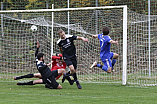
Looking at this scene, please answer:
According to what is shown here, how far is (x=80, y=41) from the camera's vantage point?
47.7 feet

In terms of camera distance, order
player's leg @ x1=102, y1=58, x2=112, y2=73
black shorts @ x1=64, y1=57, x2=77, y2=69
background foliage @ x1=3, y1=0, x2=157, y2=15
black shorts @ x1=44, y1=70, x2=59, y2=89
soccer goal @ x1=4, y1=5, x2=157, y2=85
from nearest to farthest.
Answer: black shorts @ x1=44, y1=70, x2=59, y2=89 < black shorts @ x1=64, y1=57, x2=77, y2=69 < player's leg @ x1=102, y1=58, x2=112, y2=73 < soccer goal @ x1=4, y1=5, x2=157, y2=85 < background foliage @ x1=3, y1=0, x2=157, y2=15

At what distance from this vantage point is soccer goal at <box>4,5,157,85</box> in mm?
12555

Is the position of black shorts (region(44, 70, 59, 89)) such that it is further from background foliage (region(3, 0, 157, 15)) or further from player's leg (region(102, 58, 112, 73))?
background foliage (region(3, 0, 157, 15))

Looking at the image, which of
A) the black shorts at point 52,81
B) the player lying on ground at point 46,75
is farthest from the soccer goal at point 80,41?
the black shorts at point 52,81

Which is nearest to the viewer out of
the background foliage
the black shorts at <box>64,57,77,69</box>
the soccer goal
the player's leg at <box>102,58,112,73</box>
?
the black shorts at <box>64,57,77,69</box>

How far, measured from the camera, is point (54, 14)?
14227mm

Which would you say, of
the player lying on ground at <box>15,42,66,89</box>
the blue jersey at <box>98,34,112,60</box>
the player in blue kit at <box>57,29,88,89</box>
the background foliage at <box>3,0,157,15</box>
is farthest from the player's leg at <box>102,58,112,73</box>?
the background foliage at <box>3,0,157,15</box>

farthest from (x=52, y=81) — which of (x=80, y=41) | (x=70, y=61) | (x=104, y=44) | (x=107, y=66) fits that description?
(x=80, y=41)

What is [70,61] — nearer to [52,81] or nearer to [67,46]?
[67,46]

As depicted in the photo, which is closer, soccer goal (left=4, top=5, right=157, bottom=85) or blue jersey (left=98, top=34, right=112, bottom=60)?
blue jersey (left=98, top=34, right=112, bottom=60)

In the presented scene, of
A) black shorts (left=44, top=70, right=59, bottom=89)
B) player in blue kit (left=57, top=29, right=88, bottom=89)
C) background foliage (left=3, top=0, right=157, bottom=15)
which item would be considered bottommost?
black shorts (left=44, top=70, right=59, bottom=89)

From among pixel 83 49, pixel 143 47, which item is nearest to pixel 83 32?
pixel 83 49

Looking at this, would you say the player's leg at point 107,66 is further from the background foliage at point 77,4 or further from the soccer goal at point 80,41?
the background foliage at point 77,4

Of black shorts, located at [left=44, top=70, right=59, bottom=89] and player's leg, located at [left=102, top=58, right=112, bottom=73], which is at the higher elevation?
player's leg, located at [left=102, top=58, right=112, bottom=73]
